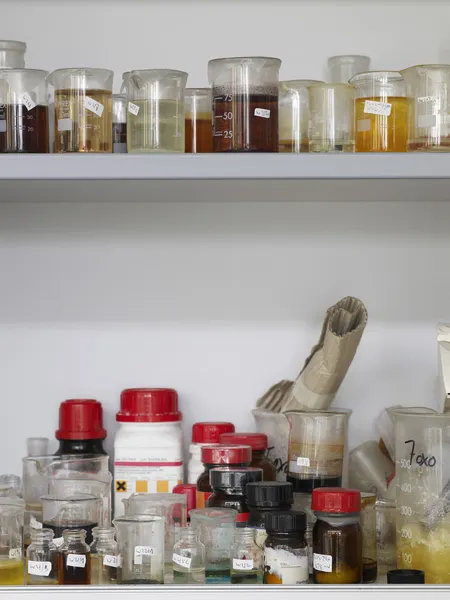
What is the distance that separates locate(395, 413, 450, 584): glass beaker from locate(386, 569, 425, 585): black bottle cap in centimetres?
4

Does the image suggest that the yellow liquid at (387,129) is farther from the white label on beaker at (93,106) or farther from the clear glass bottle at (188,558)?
the clear glass bottle at (188,558)

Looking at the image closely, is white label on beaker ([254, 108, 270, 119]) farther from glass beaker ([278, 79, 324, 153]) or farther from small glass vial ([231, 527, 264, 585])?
small glass vial ([231, 527, 264, 585])

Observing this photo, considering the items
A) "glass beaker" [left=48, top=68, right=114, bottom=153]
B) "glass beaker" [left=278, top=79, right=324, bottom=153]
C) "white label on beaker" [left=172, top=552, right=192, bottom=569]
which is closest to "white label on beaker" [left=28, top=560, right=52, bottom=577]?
"white label on beaker" [left=172, top=552, right=192, bottom=569]

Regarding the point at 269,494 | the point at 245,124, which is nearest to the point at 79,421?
the point at 269,494

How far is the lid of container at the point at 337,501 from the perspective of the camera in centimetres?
114

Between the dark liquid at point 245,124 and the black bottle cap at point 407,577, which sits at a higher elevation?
the dark liquid at point 245,124

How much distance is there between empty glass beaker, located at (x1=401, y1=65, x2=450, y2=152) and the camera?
125 cm

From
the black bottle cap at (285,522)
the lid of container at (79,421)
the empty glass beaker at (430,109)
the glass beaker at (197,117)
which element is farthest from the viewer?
the lid of container at (79,421)

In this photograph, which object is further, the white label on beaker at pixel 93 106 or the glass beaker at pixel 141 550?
the white label on beaker at pixel 93 106

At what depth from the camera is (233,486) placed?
123cm

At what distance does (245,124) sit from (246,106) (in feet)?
0.08

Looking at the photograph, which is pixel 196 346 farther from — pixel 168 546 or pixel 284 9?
pixel 284 9

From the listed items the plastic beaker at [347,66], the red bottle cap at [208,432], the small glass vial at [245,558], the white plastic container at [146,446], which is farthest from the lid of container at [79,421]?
the plastic beaker at [347,66]

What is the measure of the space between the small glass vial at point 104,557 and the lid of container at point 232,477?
0.15m
